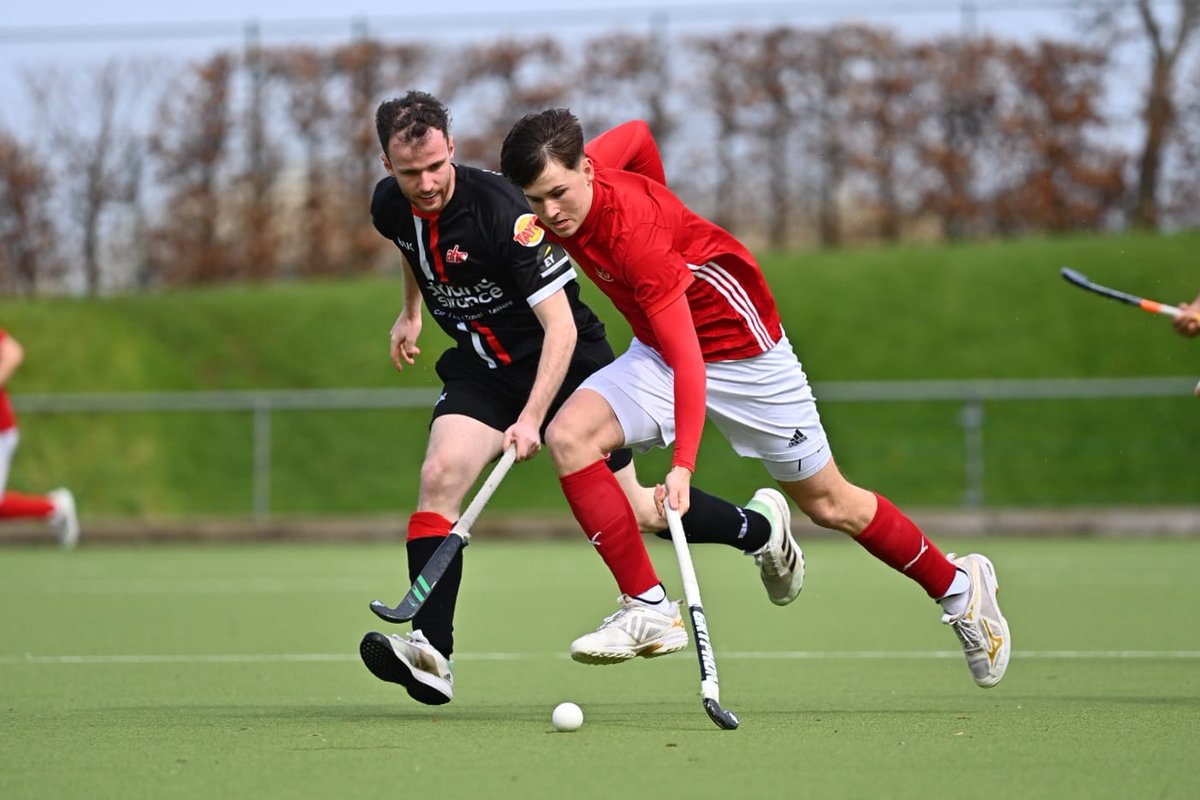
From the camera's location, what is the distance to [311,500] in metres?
16.7

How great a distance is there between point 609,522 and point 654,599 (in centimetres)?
25

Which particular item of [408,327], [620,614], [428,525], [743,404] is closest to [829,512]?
[743,404]

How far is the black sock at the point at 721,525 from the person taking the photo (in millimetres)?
5883

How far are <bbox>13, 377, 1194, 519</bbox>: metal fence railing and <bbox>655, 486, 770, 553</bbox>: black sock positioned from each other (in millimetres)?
9534

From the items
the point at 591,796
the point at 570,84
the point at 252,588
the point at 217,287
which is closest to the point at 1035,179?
the point at 570,84

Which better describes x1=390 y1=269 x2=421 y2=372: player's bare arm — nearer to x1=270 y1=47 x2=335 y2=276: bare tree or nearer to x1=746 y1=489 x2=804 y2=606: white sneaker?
x1=746 y1=489 x2=804 y2=606: white sneaker

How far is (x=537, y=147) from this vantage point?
4742mm

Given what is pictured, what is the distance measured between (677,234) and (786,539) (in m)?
1.39

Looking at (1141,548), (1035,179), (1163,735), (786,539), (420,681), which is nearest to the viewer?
(1163,735)

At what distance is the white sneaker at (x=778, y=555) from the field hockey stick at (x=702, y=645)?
1201 mm

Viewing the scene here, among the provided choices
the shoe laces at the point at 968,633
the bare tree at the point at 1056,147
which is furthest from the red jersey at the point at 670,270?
the bare tree at the point at 1056,147

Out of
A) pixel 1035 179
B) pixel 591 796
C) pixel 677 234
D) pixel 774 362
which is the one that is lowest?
pixel 1035 179

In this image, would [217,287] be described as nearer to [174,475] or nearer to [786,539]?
[174,475]

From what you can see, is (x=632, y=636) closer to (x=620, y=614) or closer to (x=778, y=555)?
(x=620, y=614)
